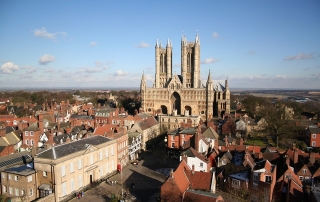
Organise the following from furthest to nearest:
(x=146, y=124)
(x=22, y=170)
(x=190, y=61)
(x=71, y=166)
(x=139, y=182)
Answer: (x=190, y=61)
(x=146, y=124)
(x=139, y=182)
(x=71, y=166)
(x=22, y=170)

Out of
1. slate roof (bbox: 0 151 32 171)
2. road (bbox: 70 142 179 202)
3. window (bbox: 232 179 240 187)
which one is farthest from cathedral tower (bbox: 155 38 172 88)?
window (bbox: 232 179 240 187)

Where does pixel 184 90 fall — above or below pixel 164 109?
above

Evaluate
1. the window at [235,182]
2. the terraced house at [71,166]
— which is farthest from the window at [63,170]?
the window at [235,182]

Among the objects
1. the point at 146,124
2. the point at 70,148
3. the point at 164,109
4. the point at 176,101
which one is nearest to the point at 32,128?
the point at 70,148

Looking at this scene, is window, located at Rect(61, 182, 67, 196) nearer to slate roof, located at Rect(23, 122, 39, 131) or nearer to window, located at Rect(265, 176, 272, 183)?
slate roof, located at Rect(23, 122, 39, 131)

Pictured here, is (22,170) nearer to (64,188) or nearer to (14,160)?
(64,188)

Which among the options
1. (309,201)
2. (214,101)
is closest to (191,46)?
(214,101)
